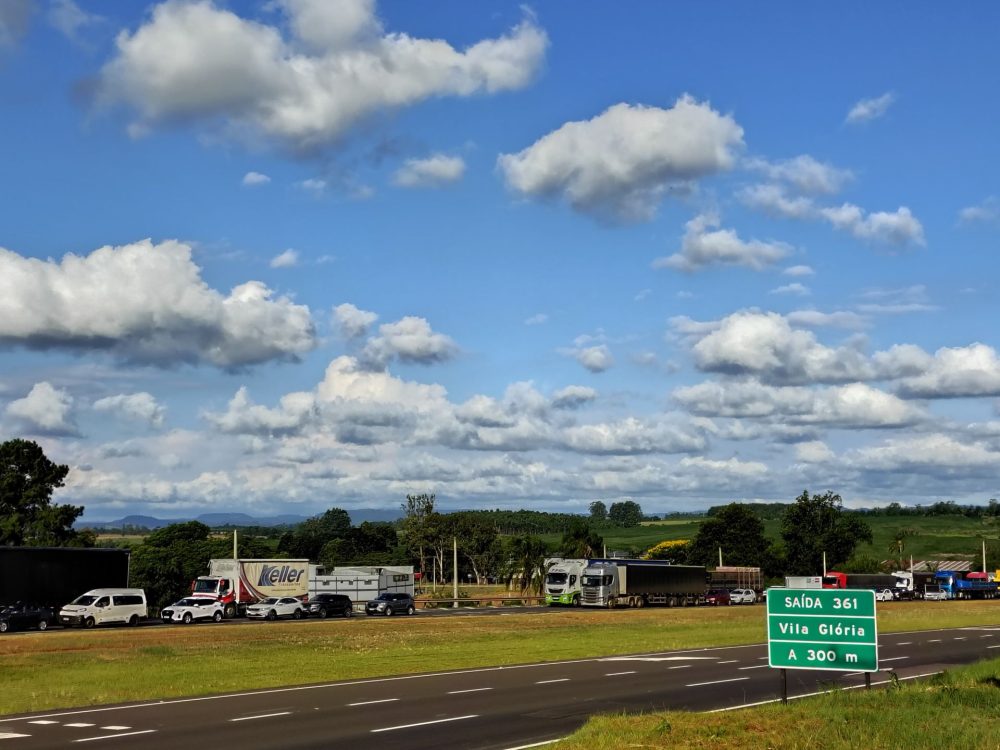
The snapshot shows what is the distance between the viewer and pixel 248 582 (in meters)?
76.2

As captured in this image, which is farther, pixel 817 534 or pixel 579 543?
pixel 817 534

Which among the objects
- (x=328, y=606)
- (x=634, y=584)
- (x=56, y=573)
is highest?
(x=56, y=573)

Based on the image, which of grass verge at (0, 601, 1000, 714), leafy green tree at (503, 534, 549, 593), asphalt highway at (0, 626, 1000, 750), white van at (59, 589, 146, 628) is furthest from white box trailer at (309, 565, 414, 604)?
asphalt highway at (0, 626, 1000, 750)

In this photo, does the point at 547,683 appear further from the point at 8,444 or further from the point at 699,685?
the point at 8,444

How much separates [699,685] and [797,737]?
1391 centimetres

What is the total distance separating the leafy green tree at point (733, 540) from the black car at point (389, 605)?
85365 mm

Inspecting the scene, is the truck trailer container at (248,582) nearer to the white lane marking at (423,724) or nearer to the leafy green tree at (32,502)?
the leafy green tree at (32,502)

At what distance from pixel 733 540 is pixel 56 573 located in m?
115

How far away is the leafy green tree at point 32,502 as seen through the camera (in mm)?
94000

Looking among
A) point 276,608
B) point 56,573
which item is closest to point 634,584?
point 276,608

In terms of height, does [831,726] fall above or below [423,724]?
above

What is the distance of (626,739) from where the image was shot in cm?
1762

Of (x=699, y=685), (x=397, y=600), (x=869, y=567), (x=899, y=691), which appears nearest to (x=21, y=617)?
(x=397, y=600)

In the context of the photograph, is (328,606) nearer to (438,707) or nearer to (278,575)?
(278,575)
